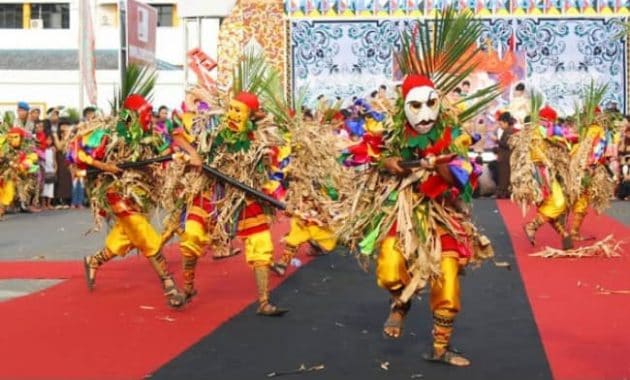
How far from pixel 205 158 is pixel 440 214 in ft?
8.71

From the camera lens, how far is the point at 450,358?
6441mm

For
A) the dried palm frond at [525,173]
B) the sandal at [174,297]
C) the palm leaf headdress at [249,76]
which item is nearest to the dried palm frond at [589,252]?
the dried palm frond at [525,173]

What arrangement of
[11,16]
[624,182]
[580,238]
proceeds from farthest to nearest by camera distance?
[11,16]
[624,182]
[580,238]

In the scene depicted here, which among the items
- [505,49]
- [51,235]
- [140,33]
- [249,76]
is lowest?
[51,235]

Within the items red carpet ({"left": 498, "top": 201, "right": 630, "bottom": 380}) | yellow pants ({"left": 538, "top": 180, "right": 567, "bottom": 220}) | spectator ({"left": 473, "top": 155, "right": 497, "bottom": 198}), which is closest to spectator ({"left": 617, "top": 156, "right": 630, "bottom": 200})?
spectator ({"left": 473, "top": 155, "right": 497, "bottom": 198})

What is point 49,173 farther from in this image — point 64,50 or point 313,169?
point 64,50

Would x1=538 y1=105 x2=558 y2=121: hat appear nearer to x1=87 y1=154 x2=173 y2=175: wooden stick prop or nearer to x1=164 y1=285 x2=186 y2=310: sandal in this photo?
x1=87 y1=154 x2=173 y2=175: wooden stick prop

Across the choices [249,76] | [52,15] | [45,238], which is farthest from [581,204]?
[52,15]

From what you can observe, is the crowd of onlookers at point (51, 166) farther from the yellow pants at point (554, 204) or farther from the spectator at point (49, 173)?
the yellow pants at point (554, 204)

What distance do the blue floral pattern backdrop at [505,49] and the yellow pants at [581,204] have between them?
→ 10.5 meters

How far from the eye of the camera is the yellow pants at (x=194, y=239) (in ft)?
28.1

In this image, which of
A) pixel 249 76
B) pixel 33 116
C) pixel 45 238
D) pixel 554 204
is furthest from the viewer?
pixel 33 116

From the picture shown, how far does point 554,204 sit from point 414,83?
6.12 meters

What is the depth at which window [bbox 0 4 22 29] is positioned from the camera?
47250 mm
